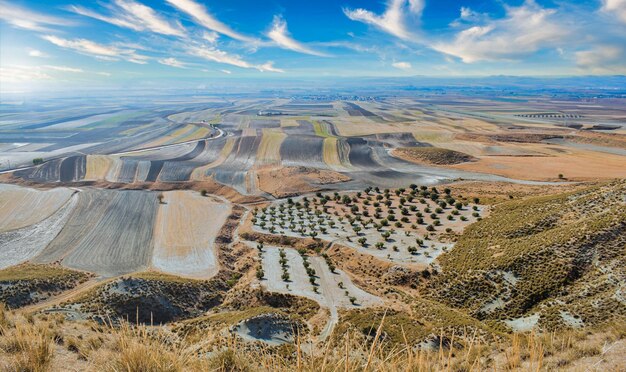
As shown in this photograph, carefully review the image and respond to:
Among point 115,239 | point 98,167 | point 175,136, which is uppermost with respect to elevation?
point 175,136

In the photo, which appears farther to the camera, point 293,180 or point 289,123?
point 289,123

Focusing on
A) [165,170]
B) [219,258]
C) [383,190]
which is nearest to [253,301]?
[219,258]

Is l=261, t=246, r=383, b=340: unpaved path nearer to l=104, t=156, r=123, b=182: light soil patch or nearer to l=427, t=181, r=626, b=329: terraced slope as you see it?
l=427, t=181, r=626, b=329: terraced slope

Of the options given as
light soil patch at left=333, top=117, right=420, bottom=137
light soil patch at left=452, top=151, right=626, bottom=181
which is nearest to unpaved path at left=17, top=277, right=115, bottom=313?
light soil patch at left=452, top=151, right=626, bottom=181

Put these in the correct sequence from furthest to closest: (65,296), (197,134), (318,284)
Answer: (197,134)
(318,284)
(65,296)

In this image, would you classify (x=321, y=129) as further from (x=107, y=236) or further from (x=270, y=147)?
(x=107, y=236)

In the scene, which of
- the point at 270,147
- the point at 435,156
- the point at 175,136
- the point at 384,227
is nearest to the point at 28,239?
the point at 384,227

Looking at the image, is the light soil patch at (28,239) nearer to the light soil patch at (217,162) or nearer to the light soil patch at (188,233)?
the light soil patch at (188,233)
